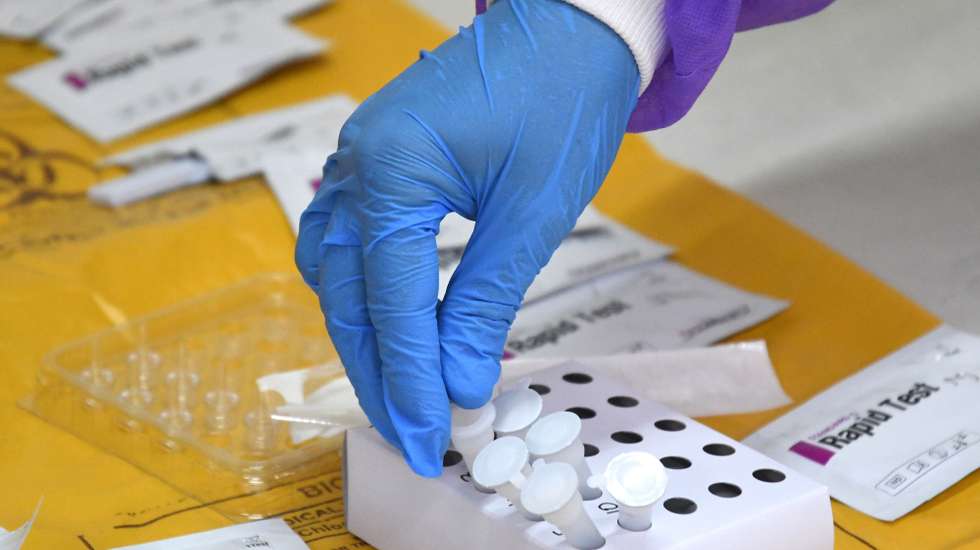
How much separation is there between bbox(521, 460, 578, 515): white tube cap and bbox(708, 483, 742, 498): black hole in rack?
12cm

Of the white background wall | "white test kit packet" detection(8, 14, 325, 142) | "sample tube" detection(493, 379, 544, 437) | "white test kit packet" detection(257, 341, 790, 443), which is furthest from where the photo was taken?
"white test kit packet" detection(8, 14, 325, 142)

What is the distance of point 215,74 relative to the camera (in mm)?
1746

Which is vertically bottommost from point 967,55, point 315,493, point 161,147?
point 315,493

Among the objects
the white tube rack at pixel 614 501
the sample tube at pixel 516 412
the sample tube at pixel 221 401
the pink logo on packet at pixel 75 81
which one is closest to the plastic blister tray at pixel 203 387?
the sample tube at pixel 221 401

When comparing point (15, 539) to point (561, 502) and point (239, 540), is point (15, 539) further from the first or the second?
point (561, 502)

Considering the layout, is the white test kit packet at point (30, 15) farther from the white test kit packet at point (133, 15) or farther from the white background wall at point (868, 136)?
the white background wall at point (868, 136)

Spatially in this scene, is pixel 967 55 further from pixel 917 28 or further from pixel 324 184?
pixel 324 184

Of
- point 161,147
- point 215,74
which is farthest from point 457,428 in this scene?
point 215,74

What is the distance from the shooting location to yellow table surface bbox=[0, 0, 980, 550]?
0.94m

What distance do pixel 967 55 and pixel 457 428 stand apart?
1.14m

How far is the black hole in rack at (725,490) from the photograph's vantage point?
81 cm

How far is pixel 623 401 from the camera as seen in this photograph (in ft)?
3.05

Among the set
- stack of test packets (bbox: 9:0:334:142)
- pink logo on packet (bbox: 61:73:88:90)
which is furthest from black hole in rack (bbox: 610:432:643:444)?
pink logo on packet (bbox: 61:73:88:90)

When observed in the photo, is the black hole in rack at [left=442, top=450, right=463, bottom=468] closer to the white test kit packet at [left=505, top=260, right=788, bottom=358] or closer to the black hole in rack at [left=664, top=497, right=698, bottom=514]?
the black hole in rack at [left=664, top=497, right=698, bottom=514]
